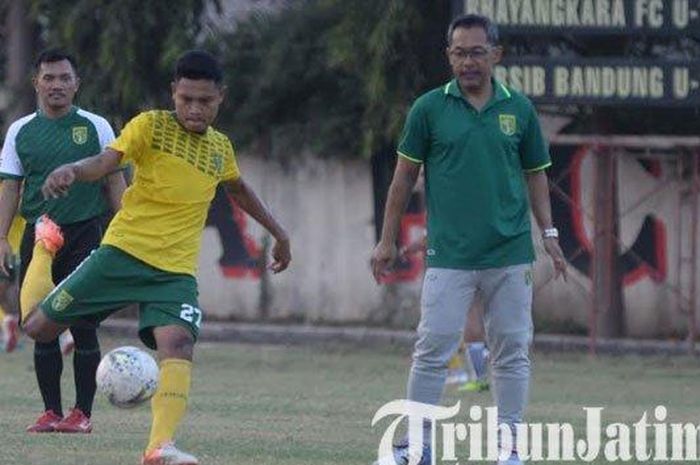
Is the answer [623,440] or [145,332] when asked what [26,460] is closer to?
[145,332]

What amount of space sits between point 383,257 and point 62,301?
5.24ft

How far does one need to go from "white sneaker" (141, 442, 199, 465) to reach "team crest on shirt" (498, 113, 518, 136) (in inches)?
83.6

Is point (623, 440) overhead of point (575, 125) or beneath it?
beneath

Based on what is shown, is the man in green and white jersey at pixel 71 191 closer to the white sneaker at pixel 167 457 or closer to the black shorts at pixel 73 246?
the black shorts at pixel 73 246

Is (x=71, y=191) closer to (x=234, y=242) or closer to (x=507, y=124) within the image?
(x=507, y=124)

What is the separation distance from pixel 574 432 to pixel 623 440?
0.69 meters

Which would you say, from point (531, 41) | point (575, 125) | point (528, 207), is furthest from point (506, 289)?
point (575, 125)

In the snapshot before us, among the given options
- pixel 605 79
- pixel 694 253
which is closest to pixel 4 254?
pixel 605 79

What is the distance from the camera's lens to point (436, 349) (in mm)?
9422

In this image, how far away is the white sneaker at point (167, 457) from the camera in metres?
9.05

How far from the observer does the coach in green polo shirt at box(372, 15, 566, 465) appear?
9.41 metres

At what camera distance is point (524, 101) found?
9602 mm

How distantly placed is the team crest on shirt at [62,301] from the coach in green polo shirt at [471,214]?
151 cm

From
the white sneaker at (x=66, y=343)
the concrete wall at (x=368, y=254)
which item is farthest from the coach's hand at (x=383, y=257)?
the concrete wall at (x=368, y=254)
